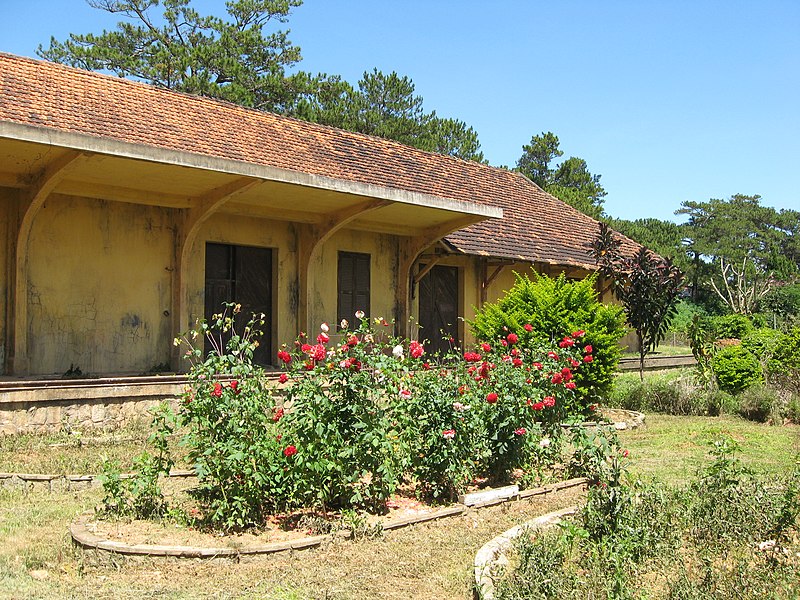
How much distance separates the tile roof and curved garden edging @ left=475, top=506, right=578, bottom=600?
22.5ft

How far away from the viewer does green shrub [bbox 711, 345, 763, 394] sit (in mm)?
13508

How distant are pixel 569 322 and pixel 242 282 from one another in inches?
225

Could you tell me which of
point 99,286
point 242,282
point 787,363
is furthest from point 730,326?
point 99,286

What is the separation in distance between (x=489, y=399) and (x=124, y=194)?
771 cm

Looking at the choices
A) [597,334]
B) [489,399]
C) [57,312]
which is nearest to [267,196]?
[57,312]

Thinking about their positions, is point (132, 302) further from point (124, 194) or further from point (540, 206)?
point (540, 206)

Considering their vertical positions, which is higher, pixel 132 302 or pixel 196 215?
pixel 196 215

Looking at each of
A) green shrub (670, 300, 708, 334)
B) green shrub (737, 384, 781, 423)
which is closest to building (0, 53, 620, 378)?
green shrub (737, 384, 781, 423)

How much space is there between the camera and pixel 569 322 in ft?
36.7

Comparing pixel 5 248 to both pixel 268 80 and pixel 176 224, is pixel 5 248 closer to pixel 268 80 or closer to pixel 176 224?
pixel 176 224

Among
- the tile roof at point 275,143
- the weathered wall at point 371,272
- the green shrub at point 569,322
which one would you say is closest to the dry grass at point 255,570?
the green shrub at point 569,322

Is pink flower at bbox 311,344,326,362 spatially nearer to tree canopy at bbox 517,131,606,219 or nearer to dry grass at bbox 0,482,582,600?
dry grass at bbox 0,482,582,600

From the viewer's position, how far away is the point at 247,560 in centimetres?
507

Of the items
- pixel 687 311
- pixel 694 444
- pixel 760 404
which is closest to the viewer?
pixel 694 444
